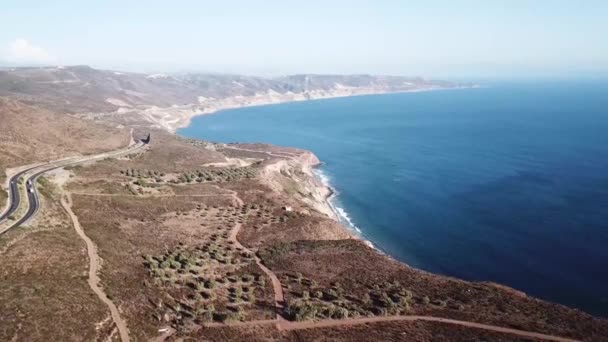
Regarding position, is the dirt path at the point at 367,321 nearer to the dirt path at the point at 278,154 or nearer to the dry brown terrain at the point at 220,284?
the dry brown terrain at the point at 220,284

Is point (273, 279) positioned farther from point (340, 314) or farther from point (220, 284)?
point (340, 314)

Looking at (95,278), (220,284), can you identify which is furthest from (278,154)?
(95,278)

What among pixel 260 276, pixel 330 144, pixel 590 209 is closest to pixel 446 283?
pixel 260 276

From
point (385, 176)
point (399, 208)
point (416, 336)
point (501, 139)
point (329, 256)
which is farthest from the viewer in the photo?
point (501, 139)

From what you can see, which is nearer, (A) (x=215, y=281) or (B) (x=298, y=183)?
(A) (x=215, y=281)

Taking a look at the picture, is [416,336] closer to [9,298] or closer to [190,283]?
[190,283]

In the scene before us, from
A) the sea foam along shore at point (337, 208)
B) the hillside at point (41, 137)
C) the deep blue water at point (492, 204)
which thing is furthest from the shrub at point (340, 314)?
the hillside at point (41, 137)
